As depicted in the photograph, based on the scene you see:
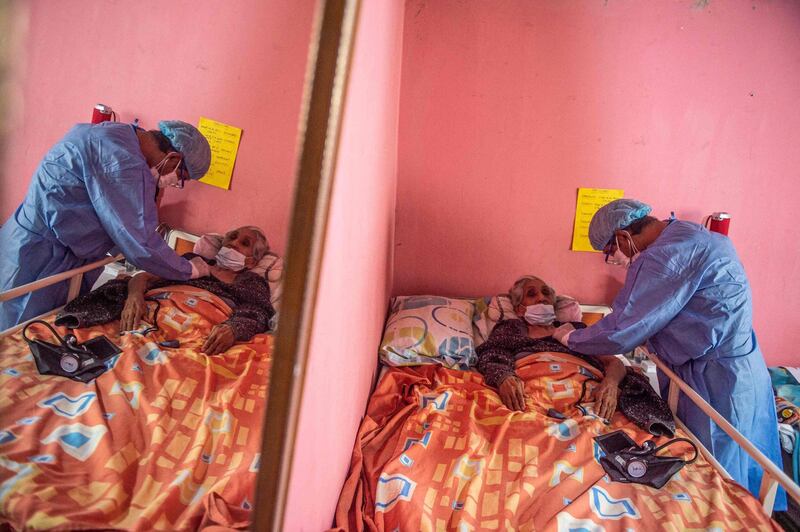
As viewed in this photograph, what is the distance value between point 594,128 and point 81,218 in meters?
2.48

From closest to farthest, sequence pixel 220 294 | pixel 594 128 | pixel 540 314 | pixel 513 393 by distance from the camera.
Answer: pixel 220 294, pixel 513 393, pixel 540 314, pixel 594 128

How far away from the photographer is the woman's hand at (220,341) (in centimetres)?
88

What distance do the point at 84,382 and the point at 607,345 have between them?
184cm

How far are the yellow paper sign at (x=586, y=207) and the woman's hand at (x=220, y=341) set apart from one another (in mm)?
2250

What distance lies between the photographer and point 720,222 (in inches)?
102

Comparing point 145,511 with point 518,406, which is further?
point 518,406


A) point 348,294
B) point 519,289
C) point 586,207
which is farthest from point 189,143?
point 586,207

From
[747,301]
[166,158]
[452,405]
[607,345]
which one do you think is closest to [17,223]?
[166,158]

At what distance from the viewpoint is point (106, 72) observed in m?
0.72

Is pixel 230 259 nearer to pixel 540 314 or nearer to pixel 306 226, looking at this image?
pixel 306 226

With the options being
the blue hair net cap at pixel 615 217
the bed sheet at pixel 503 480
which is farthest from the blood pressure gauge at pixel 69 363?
the blue hair net cap at pixel 615 217

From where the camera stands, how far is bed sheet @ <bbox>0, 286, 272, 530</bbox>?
25.7 inches

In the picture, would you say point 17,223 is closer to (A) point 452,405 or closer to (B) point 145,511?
(B) point 145,511

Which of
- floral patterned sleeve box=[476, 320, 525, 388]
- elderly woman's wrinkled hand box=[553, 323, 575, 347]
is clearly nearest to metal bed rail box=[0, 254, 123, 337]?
floral patterned sleeve box=[476, 320, 525, 388]
